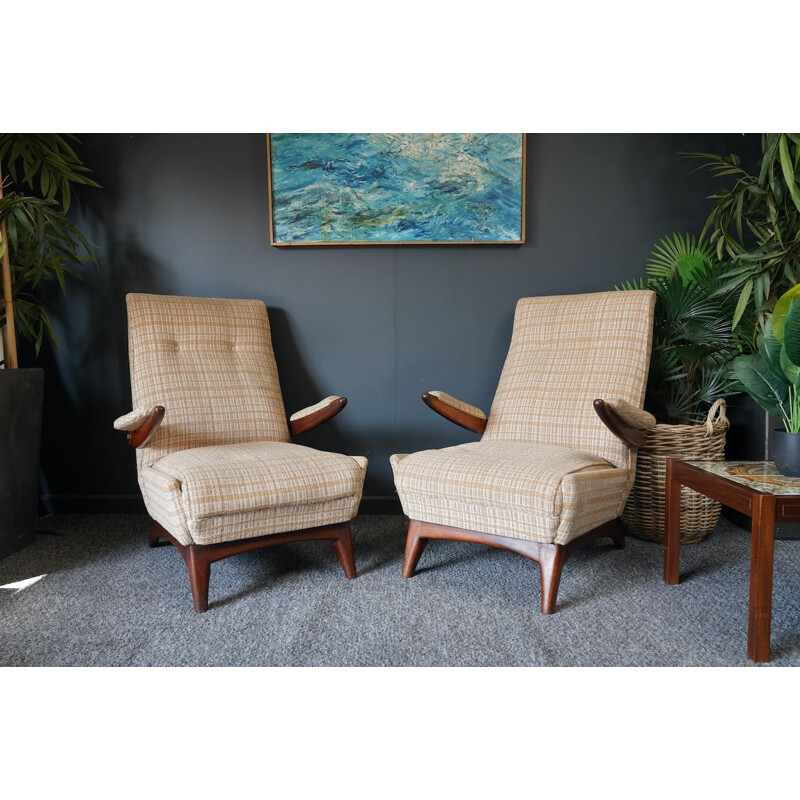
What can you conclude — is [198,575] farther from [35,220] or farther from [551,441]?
[35,220]

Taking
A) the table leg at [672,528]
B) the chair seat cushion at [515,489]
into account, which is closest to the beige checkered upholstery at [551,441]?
the chair seat cushion at [515,489]

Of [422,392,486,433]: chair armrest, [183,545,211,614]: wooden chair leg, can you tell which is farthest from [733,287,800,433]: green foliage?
[183,545,211,614]: wooden chair leg

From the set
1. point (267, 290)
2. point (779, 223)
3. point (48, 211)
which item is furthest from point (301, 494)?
point (779, 223)

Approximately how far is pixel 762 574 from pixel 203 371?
80.4 inches

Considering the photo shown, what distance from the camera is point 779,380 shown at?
5.18 ft

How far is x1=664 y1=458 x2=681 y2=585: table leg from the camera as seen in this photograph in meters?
1.87

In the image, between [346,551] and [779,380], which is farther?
[346,551]

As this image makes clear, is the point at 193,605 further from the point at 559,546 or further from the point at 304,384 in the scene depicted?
the point at 304,384

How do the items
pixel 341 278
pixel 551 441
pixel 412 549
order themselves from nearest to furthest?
pixel 412 549
pixel 551 441
pixel 341 278

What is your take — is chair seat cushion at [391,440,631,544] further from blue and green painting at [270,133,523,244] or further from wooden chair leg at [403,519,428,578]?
blue and green painting at [270,133,523,244]

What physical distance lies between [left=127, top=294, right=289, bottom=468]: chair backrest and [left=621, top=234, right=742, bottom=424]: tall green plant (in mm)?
1603

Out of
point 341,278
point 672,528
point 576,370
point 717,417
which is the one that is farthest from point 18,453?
point 717,417

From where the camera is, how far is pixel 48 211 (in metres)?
2.33

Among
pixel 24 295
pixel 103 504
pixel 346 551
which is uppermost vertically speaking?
pixel 24 295
